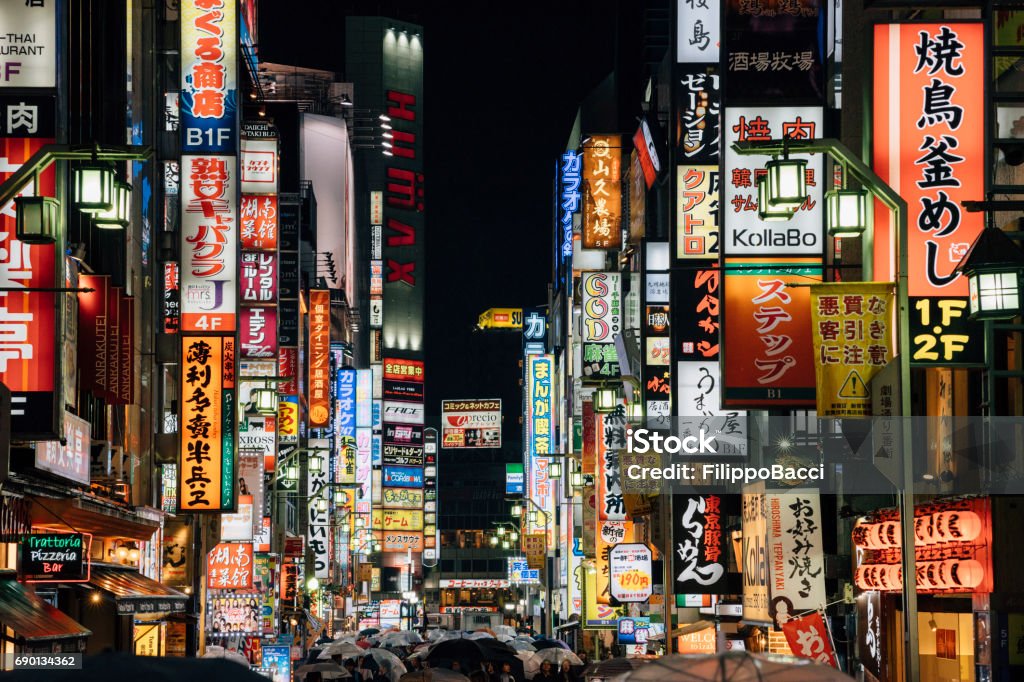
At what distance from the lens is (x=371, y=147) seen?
145m

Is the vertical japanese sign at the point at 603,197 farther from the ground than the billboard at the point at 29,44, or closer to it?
farther from the ground

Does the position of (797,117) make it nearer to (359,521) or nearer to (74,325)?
(74,325)

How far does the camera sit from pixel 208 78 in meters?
31.1

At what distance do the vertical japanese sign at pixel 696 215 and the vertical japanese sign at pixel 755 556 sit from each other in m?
7.71

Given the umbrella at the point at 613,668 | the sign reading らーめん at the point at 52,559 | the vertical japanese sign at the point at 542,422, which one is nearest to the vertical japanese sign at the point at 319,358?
the vertical japanese sign at the point at 542,422

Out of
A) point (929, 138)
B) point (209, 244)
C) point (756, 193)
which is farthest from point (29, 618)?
point (209, 244)

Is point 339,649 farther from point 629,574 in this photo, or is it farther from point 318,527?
point 318,527

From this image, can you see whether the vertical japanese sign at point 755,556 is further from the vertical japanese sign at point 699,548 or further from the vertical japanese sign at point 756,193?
the vertical japanese sign at point 699,548

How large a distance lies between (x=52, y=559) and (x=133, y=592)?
17.0 feet

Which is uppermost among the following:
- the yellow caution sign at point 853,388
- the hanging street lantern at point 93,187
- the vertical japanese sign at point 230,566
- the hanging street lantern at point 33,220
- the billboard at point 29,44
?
the billboard at point 29,44

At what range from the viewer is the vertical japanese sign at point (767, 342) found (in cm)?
2008

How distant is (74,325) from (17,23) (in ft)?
13.8

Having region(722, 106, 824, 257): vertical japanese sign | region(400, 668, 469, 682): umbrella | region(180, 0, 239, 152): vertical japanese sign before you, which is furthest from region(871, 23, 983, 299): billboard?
region(180, 0, 239, 152): vertical japanese sign

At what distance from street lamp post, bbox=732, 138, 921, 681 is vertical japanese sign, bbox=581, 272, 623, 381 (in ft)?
111
